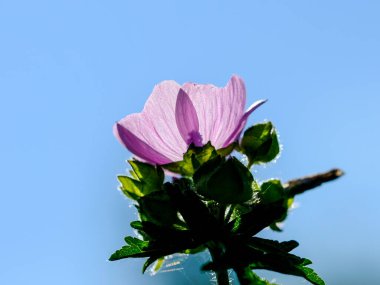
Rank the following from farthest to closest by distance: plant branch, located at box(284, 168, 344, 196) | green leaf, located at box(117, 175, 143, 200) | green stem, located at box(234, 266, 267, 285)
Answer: green leaf, located at box(117, 175, 143, 200)
green stem, located at box(234, 266, 267, 285)
plant branch, located at box(284, 168, 344, 196)

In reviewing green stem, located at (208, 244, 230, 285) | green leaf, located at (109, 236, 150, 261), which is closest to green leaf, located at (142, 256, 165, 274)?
green leaf, located at (109, 236, 150, 261)

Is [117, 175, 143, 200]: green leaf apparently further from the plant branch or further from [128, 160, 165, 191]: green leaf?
the plant branch

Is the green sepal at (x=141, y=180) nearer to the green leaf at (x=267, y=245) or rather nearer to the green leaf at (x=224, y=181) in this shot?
the green leaf at (x=224, y=181)

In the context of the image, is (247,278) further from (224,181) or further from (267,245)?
(224,181)

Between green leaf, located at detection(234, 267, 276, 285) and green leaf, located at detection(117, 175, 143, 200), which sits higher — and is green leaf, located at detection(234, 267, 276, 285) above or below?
below

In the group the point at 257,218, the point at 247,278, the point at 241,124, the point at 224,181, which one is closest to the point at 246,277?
the point at 247,278

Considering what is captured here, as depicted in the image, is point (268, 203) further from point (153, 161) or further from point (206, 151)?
point (153, 161)

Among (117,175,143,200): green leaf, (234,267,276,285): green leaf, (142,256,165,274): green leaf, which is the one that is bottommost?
(234,267,276,285): green leaf
